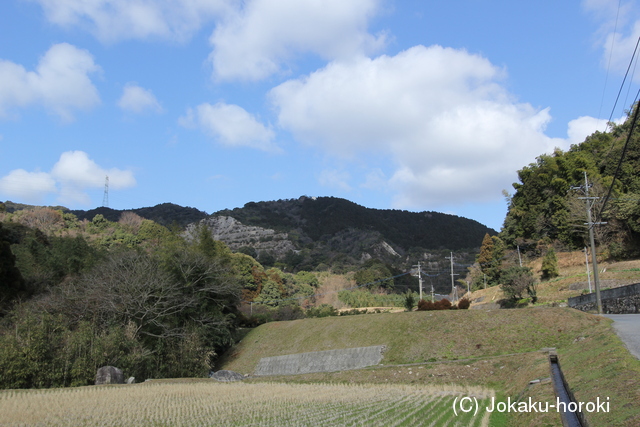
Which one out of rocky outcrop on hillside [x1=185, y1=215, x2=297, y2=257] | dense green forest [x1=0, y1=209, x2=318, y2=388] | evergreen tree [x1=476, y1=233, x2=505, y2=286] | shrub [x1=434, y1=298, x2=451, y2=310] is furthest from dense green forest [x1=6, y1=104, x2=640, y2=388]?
Answer: rocky outcrop on hillside [x1=185, y1=215, x2=297, y2=257]

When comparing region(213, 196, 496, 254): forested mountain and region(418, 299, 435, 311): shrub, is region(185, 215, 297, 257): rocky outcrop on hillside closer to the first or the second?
region(213, 196, 496, 254): forested mountain

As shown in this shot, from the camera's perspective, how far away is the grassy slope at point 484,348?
1039cm

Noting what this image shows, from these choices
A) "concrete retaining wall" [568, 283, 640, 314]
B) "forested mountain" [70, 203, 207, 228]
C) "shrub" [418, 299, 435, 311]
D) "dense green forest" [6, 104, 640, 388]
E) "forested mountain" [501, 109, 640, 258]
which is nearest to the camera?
"concrete retaining wall" [568, 283, 640, 314]

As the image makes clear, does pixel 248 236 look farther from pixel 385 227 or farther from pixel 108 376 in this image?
pixel 108 376

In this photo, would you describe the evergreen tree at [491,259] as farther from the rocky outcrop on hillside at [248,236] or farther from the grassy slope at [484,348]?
the rocky outcrop on hillside at [248,236]

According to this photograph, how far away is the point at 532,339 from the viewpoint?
26438 mm

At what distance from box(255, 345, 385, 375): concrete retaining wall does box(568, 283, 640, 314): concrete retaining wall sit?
49.1 feet

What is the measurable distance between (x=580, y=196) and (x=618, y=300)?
33.1 meters

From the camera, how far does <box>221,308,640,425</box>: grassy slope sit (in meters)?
10.4

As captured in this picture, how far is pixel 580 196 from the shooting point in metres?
58.4

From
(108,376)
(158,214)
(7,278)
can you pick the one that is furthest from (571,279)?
(158,214)

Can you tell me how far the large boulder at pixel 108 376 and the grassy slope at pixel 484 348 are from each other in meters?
10.1

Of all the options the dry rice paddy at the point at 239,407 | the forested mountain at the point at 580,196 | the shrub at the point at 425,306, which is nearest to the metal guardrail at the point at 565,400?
the dry rice paddy at the point at 239,407

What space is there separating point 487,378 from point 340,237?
14846cm
